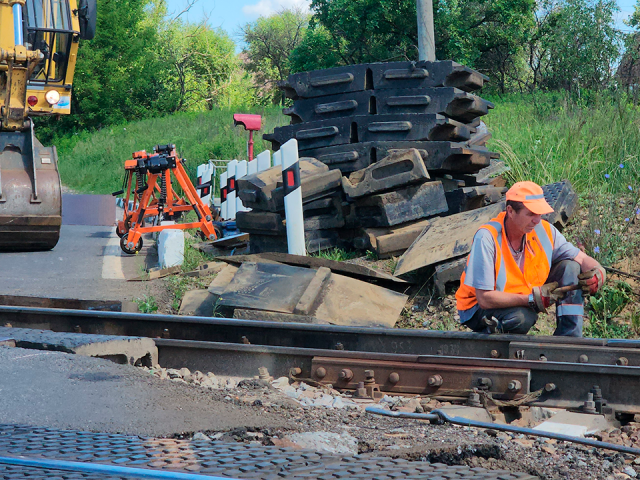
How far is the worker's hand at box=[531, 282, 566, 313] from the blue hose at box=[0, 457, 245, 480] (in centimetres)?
277

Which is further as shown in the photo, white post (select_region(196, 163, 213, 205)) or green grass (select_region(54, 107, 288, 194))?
green grass (select_region(54, 107, 288, 194))

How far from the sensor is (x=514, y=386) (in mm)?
3717

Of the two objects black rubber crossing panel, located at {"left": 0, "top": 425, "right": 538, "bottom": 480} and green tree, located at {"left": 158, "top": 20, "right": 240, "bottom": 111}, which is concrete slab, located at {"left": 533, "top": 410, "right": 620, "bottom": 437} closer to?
black rubber crossing panel, located at {"left": 0, "top": 425, "right": 538, "bottom": 480}

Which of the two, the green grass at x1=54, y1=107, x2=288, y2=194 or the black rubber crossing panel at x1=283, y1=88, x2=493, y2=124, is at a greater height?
the green grass at x1=54, y1=107, x2=288, y2=194

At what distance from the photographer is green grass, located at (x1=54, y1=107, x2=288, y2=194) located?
22.3 metres

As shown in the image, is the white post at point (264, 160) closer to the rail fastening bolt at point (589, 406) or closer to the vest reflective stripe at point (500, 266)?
the vest reflective stripe at point (500, 266)

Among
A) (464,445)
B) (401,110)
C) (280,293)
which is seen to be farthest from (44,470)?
(401,110)

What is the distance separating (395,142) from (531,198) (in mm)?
3913

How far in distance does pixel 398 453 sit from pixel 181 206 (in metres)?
9.35

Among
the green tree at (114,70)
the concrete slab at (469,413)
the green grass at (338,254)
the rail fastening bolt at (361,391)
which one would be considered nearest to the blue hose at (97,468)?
the concrete slab at (469,413)

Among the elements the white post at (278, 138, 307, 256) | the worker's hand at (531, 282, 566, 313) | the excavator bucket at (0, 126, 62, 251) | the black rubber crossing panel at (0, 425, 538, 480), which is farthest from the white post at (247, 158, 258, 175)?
the black rubber crossing panel at (0, 425, 538, 480)

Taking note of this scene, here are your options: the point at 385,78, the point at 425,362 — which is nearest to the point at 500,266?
the point at 425,362

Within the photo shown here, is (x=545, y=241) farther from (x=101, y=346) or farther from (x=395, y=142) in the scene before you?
(x=395, y=142)

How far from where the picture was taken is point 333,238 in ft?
27.1
